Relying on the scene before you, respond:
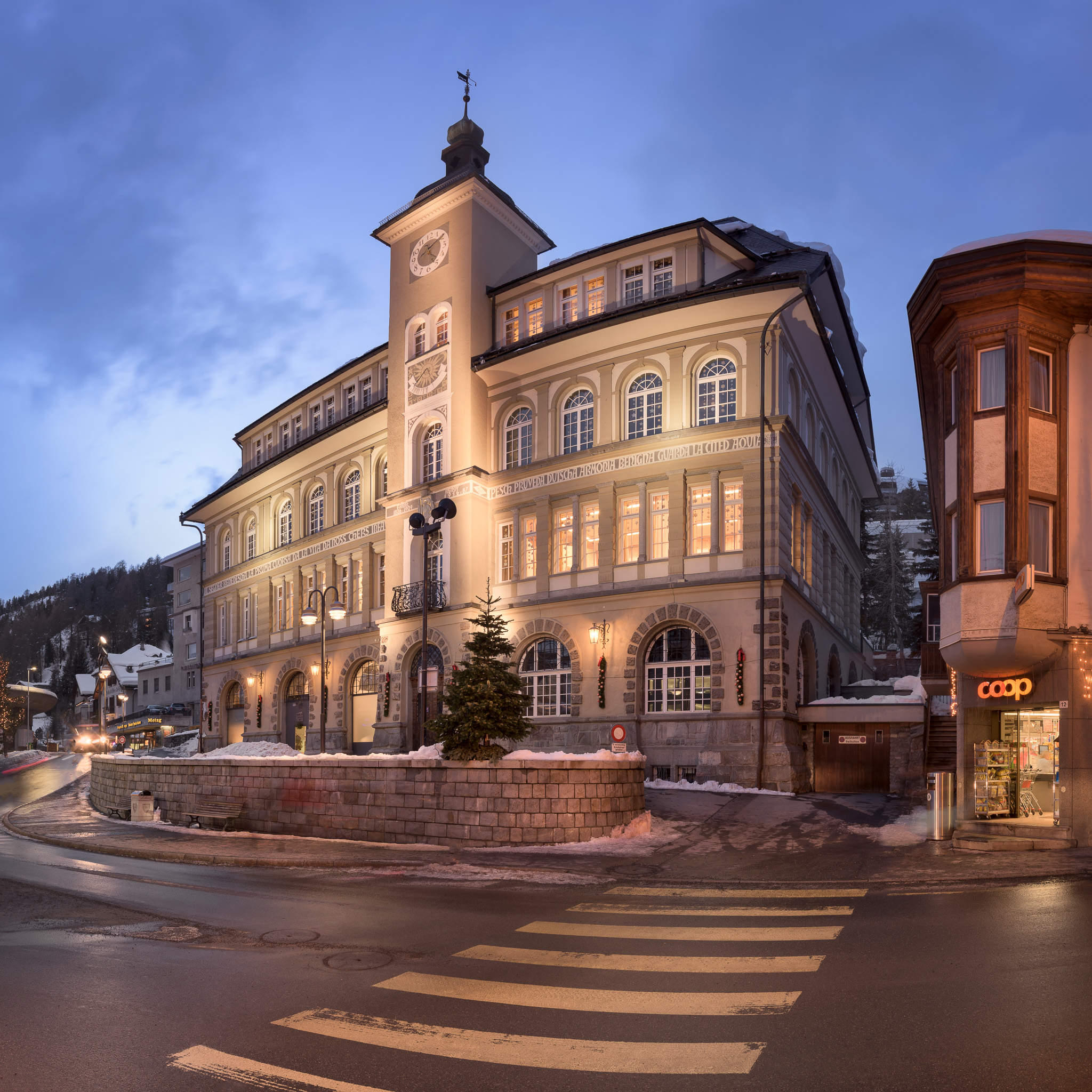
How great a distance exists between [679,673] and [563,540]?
22.0 ft

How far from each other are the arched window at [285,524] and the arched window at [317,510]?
2.36 metres

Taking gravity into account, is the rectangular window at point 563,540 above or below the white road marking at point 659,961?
above

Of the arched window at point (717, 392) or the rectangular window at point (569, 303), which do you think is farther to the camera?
the rectangular window at point (569, 303)

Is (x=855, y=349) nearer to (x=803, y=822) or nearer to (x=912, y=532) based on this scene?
(x=803, y=822)

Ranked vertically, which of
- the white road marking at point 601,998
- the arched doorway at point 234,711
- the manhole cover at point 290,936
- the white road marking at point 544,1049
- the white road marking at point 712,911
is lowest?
the arched doorway at point 234,711

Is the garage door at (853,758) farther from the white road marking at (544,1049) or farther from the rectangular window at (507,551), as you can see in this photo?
the white road marking at (544,1049)

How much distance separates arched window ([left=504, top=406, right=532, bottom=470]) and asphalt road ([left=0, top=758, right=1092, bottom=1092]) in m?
24.4

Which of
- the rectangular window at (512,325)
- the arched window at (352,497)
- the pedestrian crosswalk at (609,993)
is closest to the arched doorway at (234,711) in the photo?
the arched window at (352,497)

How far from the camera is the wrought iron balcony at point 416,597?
36531 mm

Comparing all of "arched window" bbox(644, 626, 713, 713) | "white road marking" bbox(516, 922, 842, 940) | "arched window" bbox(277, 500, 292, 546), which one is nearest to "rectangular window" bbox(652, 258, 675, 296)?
"arched window" bbox(644, 626, 713, 713)

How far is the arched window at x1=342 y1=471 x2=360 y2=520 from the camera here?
4578 cm

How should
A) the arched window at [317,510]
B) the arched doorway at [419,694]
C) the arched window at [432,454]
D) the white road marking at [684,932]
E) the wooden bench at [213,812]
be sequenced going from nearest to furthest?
the white road marking at [684,932] → the wooden bench at [213,812] → the arched doorway at [419,694] → the arched window at [432,454] → the arched window at [317,510]

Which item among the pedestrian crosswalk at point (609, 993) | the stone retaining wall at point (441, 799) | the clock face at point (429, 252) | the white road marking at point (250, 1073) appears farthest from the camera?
the clock face at point (429, 252)

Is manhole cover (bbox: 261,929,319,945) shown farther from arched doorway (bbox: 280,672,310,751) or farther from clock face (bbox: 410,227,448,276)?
arched doorway (bbox: 280,672,310,751)
